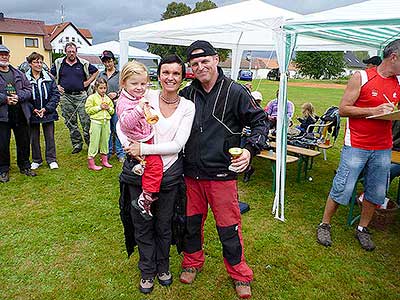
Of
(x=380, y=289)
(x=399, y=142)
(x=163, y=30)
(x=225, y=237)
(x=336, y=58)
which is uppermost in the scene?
(x=336, y=58)

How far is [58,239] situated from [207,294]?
1.72 m

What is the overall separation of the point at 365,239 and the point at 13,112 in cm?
483

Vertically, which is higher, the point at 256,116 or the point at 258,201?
the point at 256,116

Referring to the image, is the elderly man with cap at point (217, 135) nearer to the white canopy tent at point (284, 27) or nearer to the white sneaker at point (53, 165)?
the white canopy tent at point (284, 27)

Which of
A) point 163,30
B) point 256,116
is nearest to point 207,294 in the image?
point 256,116

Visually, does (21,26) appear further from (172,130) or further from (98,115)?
(172,130)

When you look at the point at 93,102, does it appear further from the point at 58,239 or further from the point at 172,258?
the point at 172,258

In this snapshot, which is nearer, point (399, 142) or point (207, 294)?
point (207, 294)

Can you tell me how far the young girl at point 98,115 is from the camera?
5.51 m

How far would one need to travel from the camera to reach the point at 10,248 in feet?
10.6

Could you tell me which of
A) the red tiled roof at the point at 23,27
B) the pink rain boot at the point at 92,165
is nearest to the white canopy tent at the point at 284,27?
the pink rain boot at the point at 92,165

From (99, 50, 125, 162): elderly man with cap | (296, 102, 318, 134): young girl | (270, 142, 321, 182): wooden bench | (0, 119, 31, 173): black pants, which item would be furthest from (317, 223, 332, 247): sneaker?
(0, 119, 31, 173): black pants

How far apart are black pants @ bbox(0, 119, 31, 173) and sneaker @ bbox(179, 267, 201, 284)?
11.6ft

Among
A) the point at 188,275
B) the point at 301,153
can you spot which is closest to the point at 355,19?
the point at 301,153
